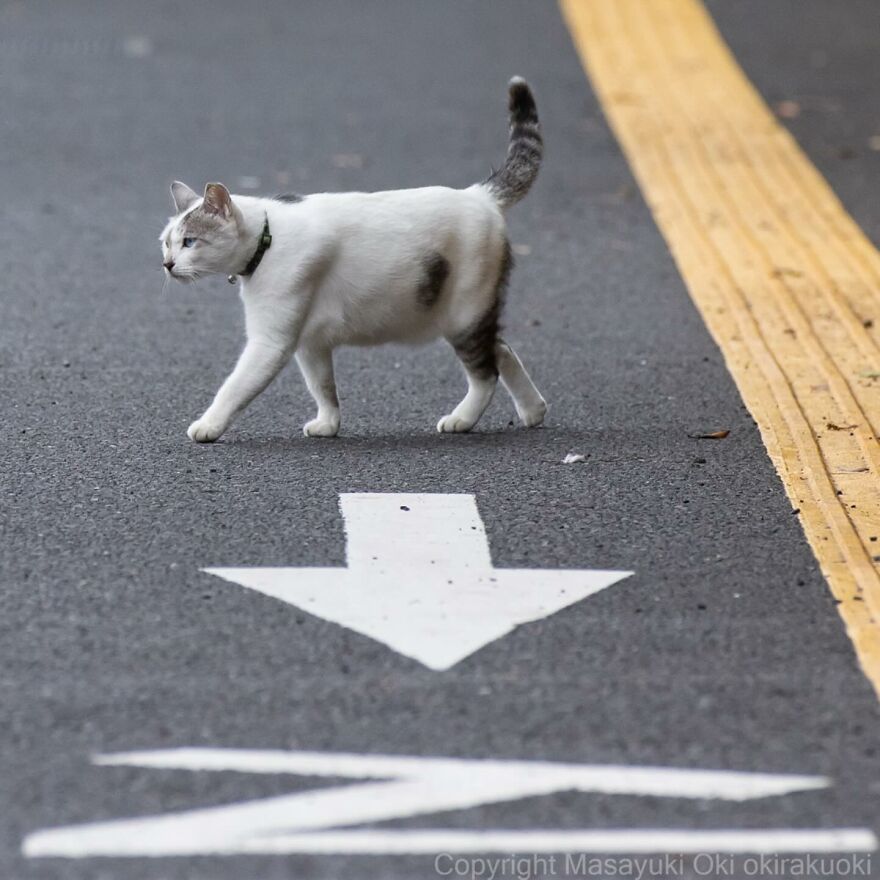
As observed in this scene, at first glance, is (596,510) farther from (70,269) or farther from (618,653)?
(70,269)

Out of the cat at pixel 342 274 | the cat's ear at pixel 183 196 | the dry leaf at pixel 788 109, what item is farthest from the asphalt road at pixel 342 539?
the dry leaf at pixel 788 109

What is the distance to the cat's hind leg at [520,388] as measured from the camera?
18.4 feet

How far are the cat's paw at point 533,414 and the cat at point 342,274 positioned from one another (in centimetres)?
13

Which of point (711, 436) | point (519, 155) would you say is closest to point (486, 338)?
point (519, 155)

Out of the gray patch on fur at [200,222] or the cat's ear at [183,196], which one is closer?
the gray patch on fur at [200,222]

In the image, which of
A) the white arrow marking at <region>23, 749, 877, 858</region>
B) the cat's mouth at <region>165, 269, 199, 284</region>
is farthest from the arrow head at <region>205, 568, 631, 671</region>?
the cat's mouth at <region>165, 269, 199, 284</region>

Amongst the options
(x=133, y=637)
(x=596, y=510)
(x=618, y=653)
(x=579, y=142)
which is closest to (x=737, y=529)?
(x=596, y=510)

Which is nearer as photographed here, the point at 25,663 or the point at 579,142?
the point at 25,663

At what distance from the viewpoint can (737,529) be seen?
4684 millimetres

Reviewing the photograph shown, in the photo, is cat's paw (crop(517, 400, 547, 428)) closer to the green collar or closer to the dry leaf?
the green collar

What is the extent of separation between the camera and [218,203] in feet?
17.2

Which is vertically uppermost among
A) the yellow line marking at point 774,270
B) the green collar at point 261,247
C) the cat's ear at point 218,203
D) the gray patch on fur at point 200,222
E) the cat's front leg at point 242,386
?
the cat's ear at point 218,203

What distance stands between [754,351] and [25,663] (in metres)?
3.61

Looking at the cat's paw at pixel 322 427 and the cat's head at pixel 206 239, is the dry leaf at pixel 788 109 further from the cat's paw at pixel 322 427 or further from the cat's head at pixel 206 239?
the cat's head at pixel 206 239
